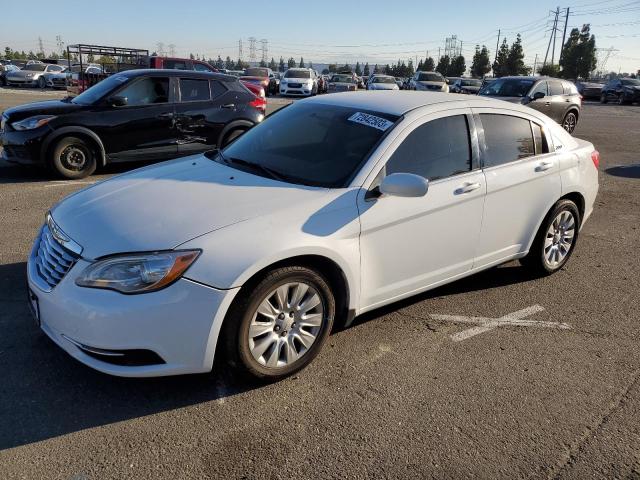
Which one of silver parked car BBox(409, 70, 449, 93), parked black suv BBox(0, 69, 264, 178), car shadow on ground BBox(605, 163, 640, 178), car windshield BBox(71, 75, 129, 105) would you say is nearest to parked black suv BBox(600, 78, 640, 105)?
silver parked car BBox(409, 70, 449, 93)

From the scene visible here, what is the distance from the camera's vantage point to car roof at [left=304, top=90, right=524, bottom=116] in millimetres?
3902

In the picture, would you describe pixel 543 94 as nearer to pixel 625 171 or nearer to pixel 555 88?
pixel 555 88

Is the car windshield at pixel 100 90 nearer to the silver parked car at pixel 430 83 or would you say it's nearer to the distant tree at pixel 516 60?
the silver parked car at pixel 430 83

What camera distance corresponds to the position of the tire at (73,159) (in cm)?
792

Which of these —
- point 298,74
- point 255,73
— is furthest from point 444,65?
point 298,74

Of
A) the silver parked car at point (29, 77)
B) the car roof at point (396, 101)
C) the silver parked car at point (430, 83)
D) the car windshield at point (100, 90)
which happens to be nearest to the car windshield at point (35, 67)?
the silver parked car at point (29, 77)

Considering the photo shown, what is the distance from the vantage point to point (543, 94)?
1488cm

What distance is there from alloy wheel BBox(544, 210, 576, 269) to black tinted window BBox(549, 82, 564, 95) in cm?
1178

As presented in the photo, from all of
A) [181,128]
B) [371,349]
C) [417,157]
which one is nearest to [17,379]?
[371,349]

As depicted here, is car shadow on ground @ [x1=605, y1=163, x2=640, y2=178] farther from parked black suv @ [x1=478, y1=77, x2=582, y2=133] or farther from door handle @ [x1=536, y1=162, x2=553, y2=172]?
door handle @ [x1=536, y1=162, x2=553, y2=172]

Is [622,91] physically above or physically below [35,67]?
below

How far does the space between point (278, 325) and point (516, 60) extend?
227 feet

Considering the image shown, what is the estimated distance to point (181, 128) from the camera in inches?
342

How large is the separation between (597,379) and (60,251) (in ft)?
10.8
